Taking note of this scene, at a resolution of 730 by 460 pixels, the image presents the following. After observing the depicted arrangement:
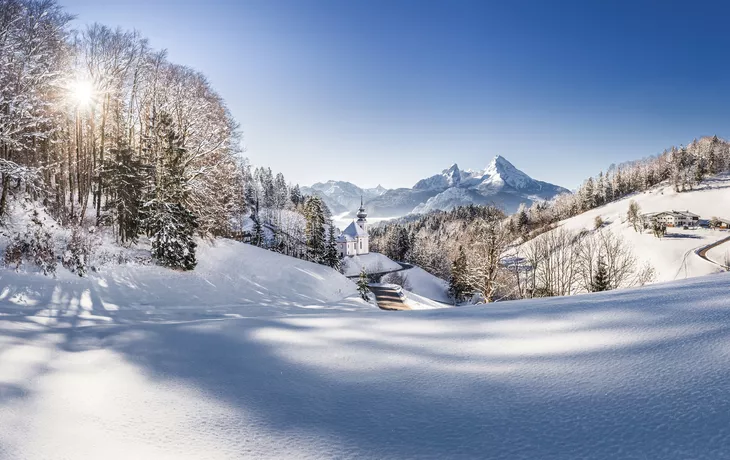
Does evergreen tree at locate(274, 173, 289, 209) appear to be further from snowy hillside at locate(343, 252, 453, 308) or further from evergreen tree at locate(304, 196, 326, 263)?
evergreen tree at locate(304, 196, 326, 263)

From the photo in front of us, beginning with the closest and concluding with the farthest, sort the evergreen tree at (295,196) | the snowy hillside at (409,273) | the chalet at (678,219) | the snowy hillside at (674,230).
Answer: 1. the snowy hillside at (674,230)
2. the snowy hillside at (409,273)
3. the chalet at (678,219)
4. the evergreen tree at (295,196)

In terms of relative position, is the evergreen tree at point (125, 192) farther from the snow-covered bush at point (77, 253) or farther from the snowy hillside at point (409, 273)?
the snowy hillside at point (409, 273)

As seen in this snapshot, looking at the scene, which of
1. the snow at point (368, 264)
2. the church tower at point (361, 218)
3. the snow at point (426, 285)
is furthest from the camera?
the church tower at point (361, 218)

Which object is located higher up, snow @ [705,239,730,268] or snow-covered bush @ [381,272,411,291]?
A: snow @ [705,239,730,268]

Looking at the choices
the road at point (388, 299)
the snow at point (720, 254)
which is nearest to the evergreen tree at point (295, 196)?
the road at point (388, 299)

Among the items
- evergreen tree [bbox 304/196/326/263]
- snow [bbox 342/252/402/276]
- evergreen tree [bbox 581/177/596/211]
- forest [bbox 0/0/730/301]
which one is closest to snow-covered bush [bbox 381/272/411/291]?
snow [bbox 342/252/402/276]

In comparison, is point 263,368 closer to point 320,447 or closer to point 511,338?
point 320,447

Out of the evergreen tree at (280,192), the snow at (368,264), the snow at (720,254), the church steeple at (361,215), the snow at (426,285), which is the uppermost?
the evergreen tree at (280,192)

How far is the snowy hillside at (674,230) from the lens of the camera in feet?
154

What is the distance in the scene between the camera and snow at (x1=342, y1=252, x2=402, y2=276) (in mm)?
55375

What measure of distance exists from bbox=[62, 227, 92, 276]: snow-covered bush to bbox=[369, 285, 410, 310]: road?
60.2ft

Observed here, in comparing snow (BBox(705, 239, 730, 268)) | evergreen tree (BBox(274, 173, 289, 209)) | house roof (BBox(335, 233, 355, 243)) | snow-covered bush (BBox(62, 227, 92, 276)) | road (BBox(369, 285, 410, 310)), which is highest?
evergreen tree (BBox(274, 173, 289, 209))

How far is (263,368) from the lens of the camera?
322cm

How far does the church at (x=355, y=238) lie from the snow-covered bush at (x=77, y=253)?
47520 mm
